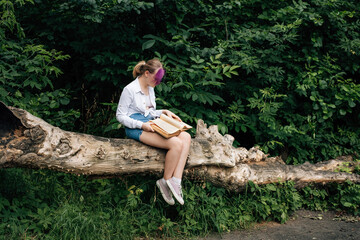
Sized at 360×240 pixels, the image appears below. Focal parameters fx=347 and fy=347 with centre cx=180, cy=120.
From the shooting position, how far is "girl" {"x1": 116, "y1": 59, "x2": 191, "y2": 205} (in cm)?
383

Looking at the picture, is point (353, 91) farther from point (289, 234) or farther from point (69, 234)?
point (69, 234)

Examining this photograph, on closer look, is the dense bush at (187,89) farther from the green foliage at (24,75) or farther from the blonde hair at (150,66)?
the blonde hair at (150,66)

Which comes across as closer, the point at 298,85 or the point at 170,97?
the point at 170,97

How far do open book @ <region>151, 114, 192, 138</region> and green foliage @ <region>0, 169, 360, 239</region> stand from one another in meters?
Answer: 0.79

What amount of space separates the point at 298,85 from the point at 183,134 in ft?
8.85

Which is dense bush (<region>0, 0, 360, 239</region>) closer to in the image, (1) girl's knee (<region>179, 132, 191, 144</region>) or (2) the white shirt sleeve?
(1) girl's knee (<region>179, 132, 191, 144</region>)

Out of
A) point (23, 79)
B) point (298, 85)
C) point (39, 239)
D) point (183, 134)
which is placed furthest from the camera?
point (298, 85)

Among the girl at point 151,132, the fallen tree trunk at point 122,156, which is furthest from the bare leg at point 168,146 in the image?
the fallen tree trunk at point 122,156

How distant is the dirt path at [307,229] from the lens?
421 cm

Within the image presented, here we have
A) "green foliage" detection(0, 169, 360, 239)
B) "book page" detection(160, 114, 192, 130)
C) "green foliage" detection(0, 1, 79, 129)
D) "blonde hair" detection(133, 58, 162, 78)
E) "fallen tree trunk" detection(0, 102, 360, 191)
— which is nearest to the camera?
"fallen tree trunk" detection(0, 102, 360, 191)

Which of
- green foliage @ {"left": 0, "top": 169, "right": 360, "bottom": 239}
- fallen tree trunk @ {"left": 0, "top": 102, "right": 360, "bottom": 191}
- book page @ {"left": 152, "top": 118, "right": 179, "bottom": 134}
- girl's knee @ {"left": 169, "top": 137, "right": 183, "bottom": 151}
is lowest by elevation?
green foliage @ {"left": 0, "top": 169, "right": 360, "bottom": 239}

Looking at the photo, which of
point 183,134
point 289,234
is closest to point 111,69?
point 183,134

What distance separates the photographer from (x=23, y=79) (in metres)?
4.88

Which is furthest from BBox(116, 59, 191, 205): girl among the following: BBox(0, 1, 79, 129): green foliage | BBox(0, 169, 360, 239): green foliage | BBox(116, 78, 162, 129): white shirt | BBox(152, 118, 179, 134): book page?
BBox(0, 1, 79, 129): green foliage
